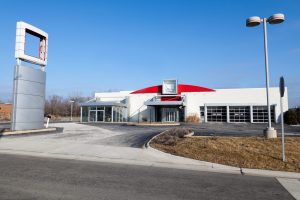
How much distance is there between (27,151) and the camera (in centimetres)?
1188

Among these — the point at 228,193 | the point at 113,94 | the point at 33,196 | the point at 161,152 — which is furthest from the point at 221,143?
the point at 113,94

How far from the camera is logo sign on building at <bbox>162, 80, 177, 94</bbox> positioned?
4312 centimetres

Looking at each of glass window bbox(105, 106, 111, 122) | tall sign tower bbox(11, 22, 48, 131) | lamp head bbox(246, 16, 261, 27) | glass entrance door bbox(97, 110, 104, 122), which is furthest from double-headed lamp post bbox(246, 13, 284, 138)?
glass entrance door bbox(97, 110, 104, 122)

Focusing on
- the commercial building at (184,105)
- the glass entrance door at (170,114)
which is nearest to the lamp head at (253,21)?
the commercial building at (184,105)

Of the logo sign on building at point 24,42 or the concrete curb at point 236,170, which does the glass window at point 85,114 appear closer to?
the logo sign on building at point 24,42

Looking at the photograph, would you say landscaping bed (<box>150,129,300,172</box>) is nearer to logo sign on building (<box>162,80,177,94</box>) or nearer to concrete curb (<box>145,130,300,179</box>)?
concrete curb (<box>145,130,300,179</box>)

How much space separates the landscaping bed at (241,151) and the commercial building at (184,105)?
27221 mm

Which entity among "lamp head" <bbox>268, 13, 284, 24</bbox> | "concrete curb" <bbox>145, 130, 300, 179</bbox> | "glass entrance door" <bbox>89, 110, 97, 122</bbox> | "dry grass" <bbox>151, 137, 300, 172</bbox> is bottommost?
"concrete curb" <bbox>145, 130, 300, 179</bbox>

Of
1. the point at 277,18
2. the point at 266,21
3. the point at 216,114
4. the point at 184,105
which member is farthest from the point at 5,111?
the point at 277,18

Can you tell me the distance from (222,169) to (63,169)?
17.6 ft

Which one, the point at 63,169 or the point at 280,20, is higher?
the point at 280,20

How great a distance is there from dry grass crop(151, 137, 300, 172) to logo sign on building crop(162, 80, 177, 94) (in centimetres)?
2999

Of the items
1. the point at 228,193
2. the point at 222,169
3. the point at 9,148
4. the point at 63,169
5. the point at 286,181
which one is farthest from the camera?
the point at 9,148

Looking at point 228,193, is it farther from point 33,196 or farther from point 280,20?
point 280,20
